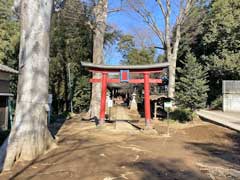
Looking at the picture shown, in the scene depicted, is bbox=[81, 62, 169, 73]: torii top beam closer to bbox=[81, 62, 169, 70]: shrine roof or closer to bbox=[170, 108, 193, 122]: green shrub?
bbox=[81, 62, 169, 70]: shrine roof

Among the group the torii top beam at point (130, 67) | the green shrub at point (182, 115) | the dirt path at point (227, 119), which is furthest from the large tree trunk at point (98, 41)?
the dirt path at point (227, 119)

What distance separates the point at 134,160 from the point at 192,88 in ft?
29.0

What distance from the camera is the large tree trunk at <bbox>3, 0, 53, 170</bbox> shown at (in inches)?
275

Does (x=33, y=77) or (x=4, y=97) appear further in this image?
(x=4, y=97)

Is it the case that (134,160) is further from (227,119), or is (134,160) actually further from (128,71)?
(227,119)

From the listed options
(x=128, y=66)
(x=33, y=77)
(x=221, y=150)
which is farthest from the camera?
(x=128, y=66)

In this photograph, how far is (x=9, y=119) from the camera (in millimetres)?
13180

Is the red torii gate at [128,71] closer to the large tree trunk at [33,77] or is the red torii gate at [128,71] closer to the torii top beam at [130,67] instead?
the torii top beam at [130,67]

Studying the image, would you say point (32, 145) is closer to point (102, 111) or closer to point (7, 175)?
point (7, 175)

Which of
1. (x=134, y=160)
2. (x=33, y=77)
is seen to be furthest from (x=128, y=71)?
(x=134, y=160)

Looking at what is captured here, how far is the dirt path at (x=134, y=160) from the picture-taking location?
18.0 feet

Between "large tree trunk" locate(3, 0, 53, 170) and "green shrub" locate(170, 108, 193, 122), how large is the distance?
31.5 feet

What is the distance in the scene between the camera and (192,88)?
14.7 meters

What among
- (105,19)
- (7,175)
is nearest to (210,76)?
(105,19)
